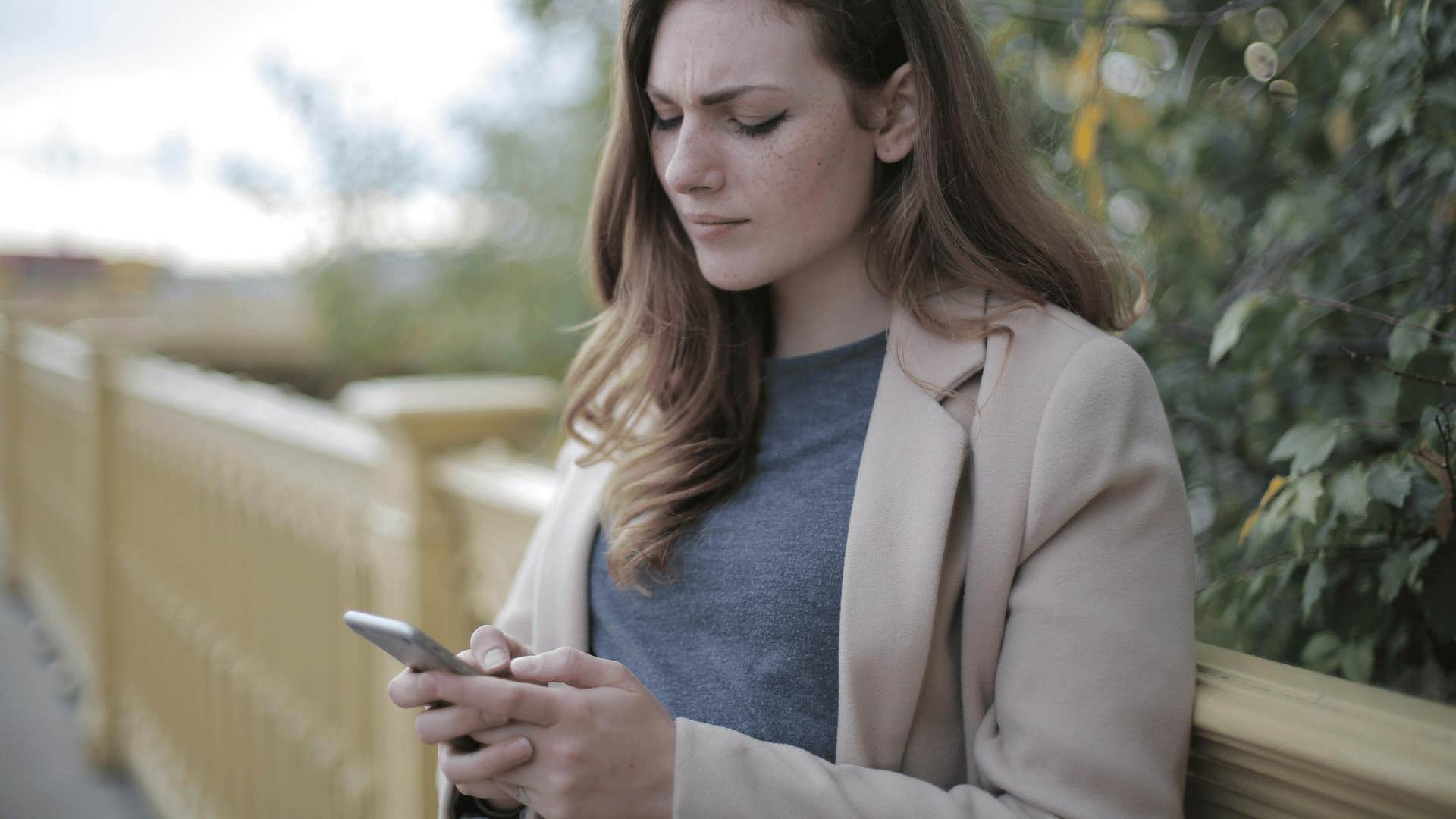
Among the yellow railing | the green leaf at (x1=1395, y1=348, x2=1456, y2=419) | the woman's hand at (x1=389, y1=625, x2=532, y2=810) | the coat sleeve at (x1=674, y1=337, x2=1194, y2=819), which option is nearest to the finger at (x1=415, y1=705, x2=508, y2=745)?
the woman's hand at (x1=389, y1=625, x2=532, y2=810)

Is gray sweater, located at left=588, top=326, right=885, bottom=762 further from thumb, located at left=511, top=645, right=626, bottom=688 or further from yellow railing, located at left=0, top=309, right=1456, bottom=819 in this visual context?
yellow railing, located at left=0, top=309, right=1456, bottom=819

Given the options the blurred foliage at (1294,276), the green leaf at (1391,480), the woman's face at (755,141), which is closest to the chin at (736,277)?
the woman's face at (755,141)

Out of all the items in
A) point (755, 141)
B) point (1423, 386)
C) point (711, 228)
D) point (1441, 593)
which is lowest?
point (1441, 593)

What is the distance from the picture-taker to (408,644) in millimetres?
956

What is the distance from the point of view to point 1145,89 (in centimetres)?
236

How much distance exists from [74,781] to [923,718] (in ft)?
14.6

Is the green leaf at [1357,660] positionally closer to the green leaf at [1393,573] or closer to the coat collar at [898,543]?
the green leaf at [1393,573]

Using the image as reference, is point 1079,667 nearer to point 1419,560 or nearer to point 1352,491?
point 1352,491

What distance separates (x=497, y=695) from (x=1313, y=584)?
0.98 metres

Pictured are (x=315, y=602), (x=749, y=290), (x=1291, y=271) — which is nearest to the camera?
(x=749, y=290)

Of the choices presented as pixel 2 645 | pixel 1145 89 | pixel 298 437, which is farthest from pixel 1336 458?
pixel 2 645

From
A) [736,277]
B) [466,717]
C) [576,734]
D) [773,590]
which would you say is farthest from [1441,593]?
[466,717]

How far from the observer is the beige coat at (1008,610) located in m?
0.96

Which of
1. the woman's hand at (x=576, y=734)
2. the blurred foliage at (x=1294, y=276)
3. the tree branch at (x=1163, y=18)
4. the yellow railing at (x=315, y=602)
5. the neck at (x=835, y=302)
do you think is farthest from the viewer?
the tree branch at (x=1163, y=18)
